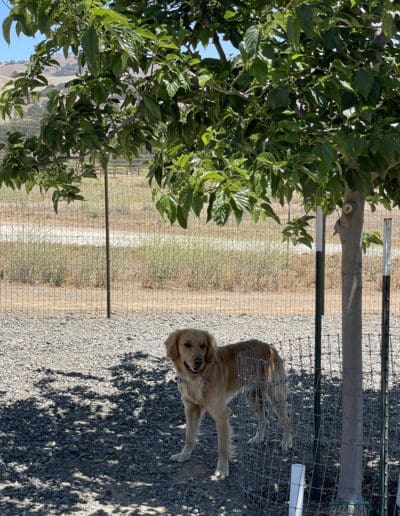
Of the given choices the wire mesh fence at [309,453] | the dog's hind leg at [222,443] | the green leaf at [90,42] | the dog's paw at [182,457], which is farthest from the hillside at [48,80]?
the dog's paw at [182,457]

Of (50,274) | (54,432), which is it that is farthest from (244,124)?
(50,274)

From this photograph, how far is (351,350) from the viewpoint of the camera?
4.75 meters

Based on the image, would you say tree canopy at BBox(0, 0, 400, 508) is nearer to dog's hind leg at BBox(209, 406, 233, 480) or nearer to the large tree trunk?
the large tree trunk

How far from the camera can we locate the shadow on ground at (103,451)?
507 cm

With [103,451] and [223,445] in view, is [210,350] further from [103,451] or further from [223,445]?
[103,451]

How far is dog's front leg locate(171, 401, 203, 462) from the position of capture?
5.88 m

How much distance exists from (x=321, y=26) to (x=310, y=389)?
4782 millimetres

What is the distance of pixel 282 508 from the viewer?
4992 millimetres

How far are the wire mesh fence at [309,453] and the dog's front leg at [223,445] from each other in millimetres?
123

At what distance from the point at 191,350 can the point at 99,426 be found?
54.3 inches

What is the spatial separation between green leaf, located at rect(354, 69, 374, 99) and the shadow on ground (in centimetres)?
301

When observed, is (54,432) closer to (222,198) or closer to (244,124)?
(244,124)

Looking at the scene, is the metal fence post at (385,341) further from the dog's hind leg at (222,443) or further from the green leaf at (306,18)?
the green leaf at (306,18)

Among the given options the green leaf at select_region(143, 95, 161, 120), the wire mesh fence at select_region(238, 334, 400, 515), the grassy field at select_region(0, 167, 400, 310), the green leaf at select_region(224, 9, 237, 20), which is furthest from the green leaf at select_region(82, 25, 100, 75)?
the grassy field at select_region(0, 167, 400, 310)
